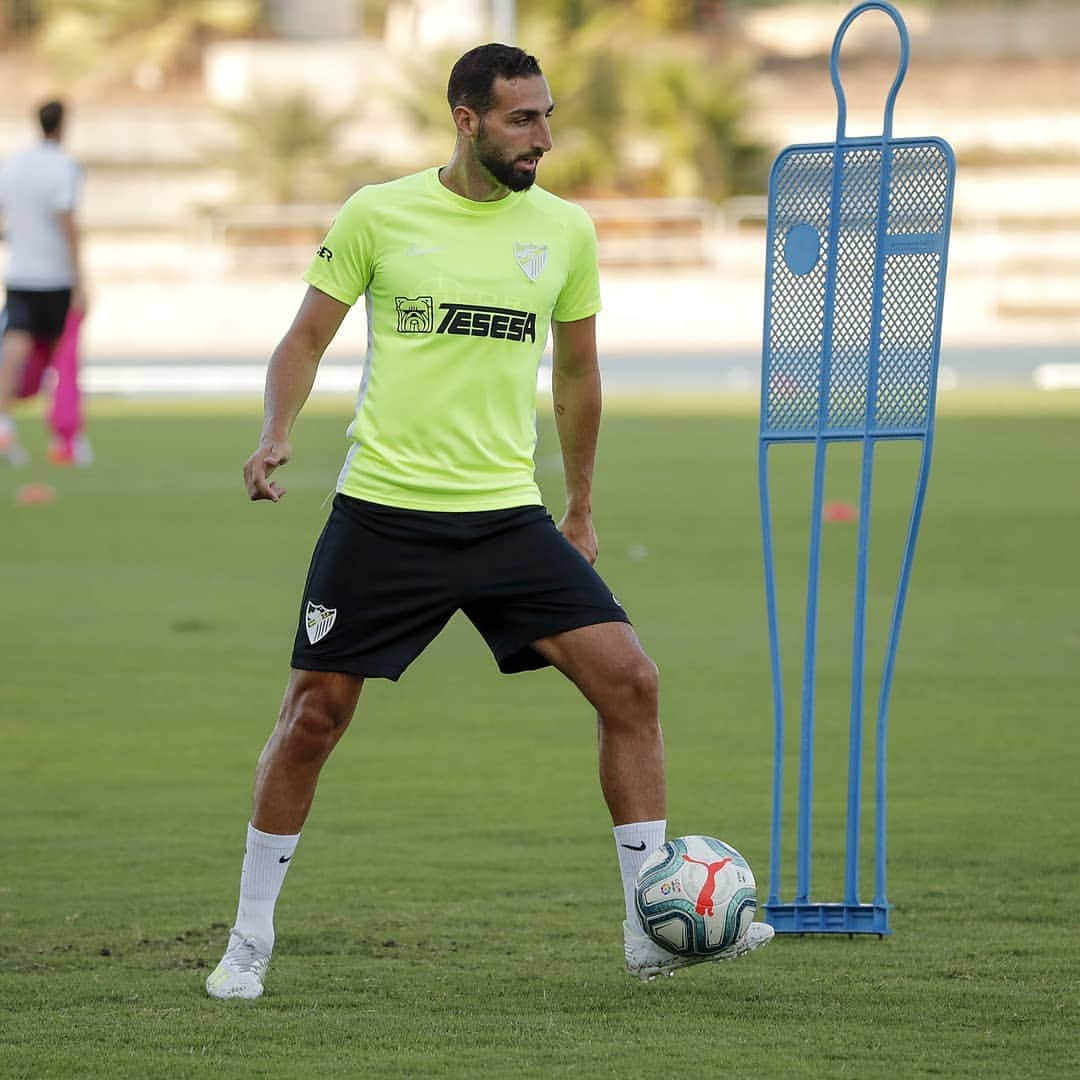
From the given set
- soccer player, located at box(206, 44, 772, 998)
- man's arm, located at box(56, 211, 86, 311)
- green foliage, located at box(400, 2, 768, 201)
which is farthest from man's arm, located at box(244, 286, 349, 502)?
green foliage, located at box(400, 2, 768, 201)

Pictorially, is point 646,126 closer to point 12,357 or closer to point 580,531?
point 12,357

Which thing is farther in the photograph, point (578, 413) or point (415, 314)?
point (578, 413)

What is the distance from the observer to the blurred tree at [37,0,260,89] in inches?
2175

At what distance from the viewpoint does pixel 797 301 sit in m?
5.77

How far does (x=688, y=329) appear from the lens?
38.1 metres

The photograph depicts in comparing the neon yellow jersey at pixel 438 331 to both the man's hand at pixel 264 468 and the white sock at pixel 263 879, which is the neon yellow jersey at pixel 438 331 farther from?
the white sock at pixel 263 879

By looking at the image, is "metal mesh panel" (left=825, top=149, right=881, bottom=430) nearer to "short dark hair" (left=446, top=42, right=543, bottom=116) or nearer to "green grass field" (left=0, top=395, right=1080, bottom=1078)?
"short dark hair" (left=446, top=42, right=543, bottom=116)

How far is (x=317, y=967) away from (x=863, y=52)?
167 feet

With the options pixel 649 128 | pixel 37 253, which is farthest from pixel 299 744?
pixel 649 128

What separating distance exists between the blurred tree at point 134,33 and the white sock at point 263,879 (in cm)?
5146

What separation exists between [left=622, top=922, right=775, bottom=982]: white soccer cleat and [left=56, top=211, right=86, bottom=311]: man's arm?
39.0ft

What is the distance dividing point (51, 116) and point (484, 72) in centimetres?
1127

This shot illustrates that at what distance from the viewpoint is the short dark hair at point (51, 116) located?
52.5ft

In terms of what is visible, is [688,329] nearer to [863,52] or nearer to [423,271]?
[863,52]
